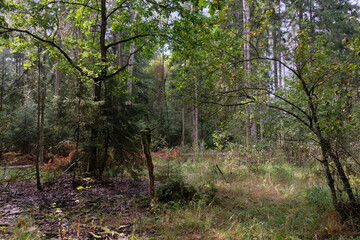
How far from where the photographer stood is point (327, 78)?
377 centimetres

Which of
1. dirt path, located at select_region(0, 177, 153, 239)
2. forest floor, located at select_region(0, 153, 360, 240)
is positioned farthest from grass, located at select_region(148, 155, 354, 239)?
dirt path, located at select_region(0, 177, 153, 239)

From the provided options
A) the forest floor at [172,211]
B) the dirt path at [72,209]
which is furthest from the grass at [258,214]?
the dirt path at [72,209]

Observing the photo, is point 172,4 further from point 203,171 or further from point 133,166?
point 203,171

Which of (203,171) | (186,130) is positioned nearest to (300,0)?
(186,130)

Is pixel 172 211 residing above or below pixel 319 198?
below

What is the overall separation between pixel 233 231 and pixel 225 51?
10.8ft

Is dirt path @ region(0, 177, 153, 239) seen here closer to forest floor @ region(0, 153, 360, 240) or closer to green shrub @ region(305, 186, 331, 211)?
forest floor @ region(0, 153, 360, 240)

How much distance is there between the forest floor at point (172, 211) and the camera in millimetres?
3373

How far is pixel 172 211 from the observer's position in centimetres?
429

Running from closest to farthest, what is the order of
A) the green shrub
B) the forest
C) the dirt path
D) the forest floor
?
the dirt path → the forest floor → the forest → the green shrub

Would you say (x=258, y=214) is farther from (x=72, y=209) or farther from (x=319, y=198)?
(x=72, y=209)

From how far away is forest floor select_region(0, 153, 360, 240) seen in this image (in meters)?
3.37

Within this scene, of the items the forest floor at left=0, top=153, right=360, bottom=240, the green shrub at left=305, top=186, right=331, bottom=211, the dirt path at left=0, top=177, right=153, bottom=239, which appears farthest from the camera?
the green shrub at left=305, top=186, right=331, bottom=211

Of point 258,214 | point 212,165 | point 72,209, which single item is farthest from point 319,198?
point 72,209
